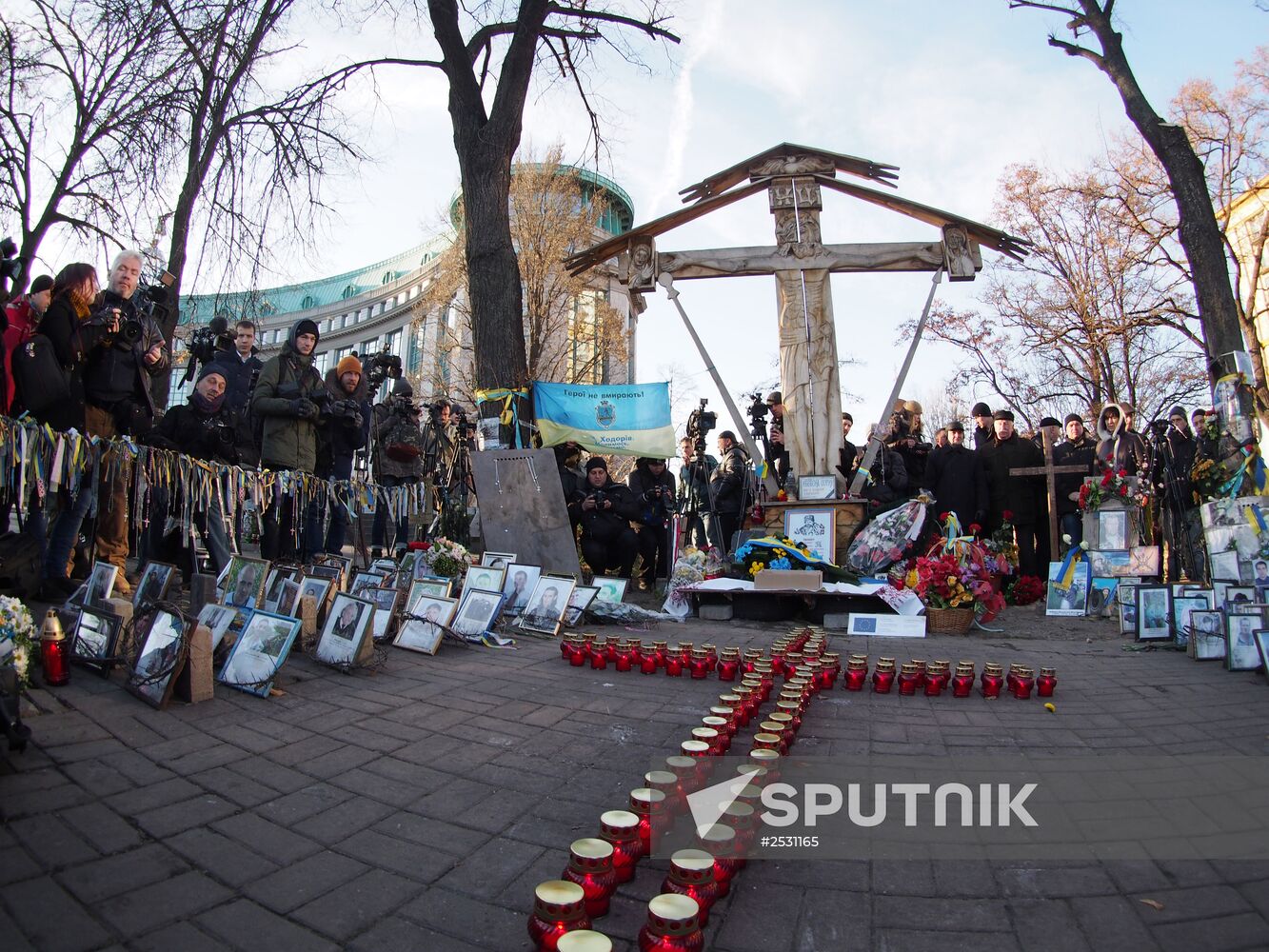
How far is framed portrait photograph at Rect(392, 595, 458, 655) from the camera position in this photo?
5137 mm

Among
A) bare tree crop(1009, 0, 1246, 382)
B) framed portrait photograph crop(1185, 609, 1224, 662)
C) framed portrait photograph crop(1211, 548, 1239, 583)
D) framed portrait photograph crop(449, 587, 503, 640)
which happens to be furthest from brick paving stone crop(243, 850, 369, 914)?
bare tree crop(1009, 0, 1246, 382)

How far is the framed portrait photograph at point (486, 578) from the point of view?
21.2 ft

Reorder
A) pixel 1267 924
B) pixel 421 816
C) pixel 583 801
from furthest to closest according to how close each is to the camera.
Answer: pixel 583 801 → pixel 421 816 → pixel 1267 924

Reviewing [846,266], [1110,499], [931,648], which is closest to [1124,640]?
[931,648]

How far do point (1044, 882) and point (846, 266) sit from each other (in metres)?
8.20

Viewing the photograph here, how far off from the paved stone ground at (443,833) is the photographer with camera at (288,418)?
3319mm

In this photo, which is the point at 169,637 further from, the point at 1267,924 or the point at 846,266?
the point at 846,266

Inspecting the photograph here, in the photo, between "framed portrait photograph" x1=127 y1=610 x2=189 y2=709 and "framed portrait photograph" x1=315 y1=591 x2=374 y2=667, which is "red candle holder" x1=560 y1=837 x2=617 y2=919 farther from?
"framed portrait photograph" x1=315 y1=591 x2=374 y2=667

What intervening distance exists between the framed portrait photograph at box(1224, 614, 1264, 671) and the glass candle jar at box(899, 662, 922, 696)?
6.97 feet

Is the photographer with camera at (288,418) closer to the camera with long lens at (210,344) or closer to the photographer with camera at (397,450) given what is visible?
the camera with long lens at (210,344)

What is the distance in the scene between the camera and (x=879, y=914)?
2018 mm

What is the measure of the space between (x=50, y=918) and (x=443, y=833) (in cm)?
99

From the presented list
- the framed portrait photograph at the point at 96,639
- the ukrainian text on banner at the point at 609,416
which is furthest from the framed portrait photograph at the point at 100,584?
the ukrainian text on banner at the point at 609,416

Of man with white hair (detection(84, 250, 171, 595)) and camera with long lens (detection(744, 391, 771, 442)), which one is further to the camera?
camera with long lens (detection(744, 391, 771, 442))
